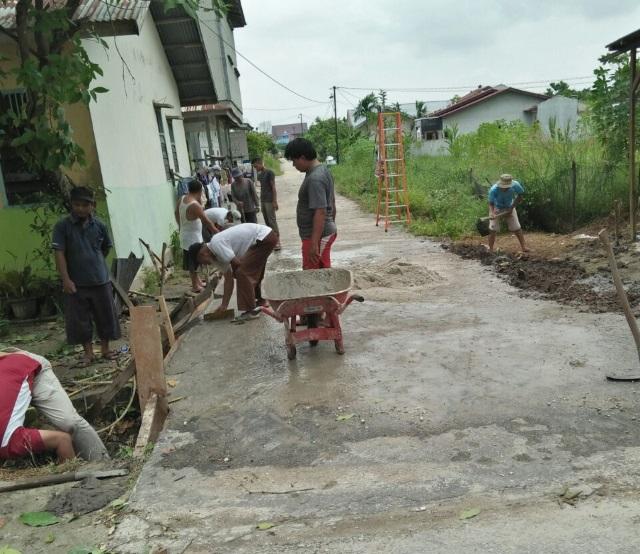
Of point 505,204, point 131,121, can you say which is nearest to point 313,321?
point 131,121

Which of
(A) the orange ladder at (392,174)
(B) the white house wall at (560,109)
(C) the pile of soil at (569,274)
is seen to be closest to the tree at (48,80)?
(C) the pile of soil at (569,274)

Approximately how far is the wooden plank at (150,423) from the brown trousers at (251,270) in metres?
2.33

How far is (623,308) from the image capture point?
4133 mm

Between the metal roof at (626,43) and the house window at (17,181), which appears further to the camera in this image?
the metal roof at (626,43)

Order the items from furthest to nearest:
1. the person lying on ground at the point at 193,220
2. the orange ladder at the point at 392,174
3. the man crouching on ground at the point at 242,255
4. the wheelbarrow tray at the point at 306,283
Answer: the orange ladder at the point at 392,174, the person lying on ground at the point at 193,220, the man crouching on ground at the point at 242,255, the wheelbarrow tray at the point at 306,283

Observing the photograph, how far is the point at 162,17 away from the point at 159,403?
8695mm

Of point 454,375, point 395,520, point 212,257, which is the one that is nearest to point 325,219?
point 212,257

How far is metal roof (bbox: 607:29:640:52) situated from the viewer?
26.2ft

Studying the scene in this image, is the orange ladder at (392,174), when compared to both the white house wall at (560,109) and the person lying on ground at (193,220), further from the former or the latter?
the white house wall at (560,109)

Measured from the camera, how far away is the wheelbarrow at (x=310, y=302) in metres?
4.73

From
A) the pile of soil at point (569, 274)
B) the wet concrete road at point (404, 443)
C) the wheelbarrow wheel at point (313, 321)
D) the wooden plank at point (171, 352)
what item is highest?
the wheelbarrow wheel at point (313, 321)

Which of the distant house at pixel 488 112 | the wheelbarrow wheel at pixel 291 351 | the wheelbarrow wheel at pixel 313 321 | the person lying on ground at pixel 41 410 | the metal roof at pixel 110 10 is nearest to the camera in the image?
the person lying on ground at pixel 41 410

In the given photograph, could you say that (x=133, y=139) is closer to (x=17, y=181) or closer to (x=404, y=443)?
(x=17, y=181)

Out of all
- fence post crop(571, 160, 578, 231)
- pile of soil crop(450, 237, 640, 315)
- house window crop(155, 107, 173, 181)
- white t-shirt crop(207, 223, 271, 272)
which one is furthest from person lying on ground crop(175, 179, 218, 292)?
fence post crop(571, 160, 578, 231)
